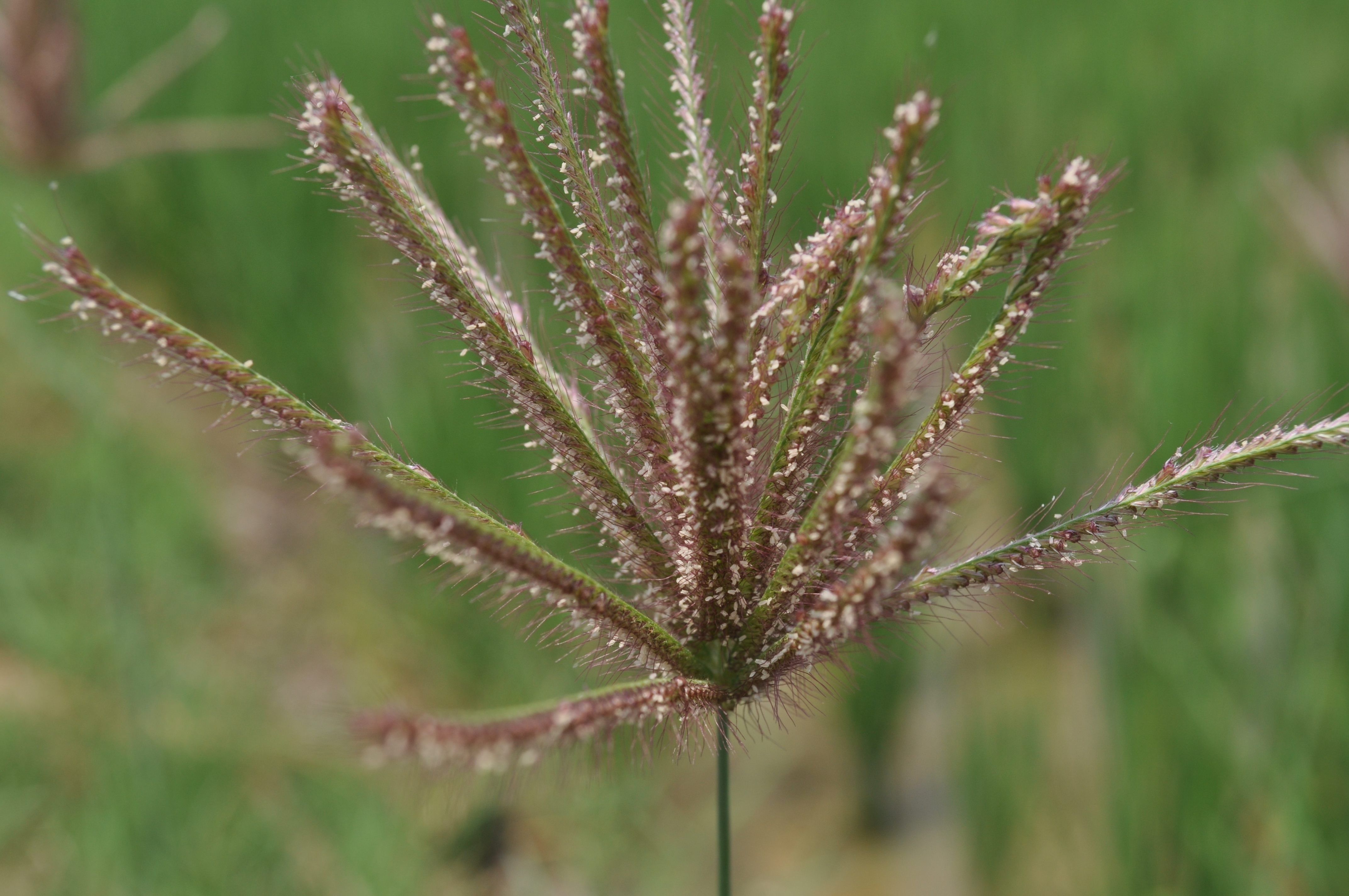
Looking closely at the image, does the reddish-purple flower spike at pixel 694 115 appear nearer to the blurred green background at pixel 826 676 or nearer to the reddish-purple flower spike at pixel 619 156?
the reddish-purple flower spike at pixel 619 156

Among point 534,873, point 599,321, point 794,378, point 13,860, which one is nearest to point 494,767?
point 599,321

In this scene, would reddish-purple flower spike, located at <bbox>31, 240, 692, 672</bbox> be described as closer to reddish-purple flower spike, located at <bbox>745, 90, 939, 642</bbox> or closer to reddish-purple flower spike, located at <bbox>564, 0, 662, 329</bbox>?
reddish-purple flower spike, located at <bbox>745, 90, 939, 642</bbox>

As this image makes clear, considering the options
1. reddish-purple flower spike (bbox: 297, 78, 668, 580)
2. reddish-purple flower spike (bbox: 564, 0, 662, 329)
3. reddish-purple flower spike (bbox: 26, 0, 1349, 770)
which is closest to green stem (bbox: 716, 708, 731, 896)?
reddish-purple flower spike (bbox: 26, 0, 1349, 770)

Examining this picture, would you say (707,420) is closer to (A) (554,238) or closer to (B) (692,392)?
(B) (692,392)

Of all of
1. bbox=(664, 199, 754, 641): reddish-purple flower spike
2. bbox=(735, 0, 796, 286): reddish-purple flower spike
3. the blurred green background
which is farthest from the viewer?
the blurred green background

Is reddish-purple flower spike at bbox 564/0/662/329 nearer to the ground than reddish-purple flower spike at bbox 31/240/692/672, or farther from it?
farther from it

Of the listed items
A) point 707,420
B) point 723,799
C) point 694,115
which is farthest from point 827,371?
point 723,799

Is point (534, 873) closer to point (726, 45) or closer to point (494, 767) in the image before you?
point (494, 767)
